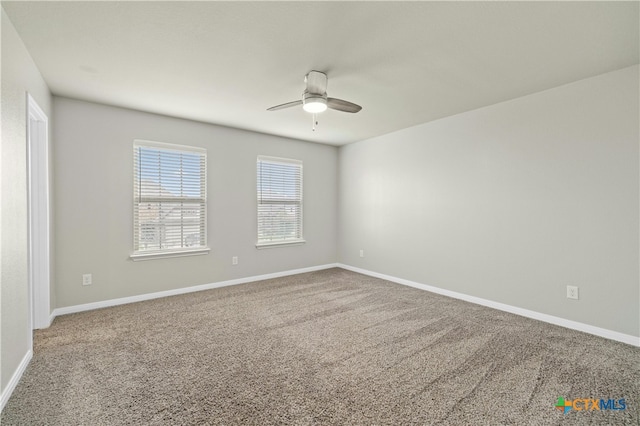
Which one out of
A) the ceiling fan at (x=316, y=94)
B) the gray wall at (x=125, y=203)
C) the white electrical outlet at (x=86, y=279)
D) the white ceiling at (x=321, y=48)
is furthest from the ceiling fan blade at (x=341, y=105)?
the white electrical outlet at (x=86, y=279)

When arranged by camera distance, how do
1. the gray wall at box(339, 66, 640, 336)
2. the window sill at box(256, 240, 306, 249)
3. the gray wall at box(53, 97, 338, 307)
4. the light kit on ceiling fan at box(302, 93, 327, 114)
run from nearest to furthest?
the light kit on ceiling fan at box(302, 93, 327, 114) → the gray wall at box(339, 66, 640, 336) → the gray wall at box(53, 97, 338, 307) → the window sill at box(256, 240, 306, 249)

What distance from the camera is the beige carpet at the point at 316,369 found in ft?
5.65

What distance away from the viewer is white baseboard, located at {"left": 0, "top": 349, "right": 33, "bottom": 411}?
1.78 m

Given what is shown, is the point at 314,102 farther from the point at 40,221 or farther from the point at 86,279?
the point at 86,279

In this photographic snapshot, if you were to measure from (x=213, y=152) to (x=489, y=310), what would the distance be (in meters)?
4.29

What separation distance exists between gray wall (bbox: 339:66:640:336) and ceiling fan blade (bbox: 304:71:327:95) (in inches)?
87.2

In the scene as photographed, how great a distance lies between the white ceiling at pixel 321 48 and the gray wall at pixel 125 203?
16.6 inches

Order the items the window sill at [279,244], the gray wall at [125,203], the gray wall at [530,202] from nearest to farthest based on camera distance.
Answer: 1. the gray wall at [530,202]
2. the gray wall at [125,203]
3. the window sill at [279,244]

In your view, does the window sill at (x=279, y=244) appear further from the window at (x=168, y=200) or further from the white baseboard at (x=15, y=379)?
the white baseboard at (x=15, y=379)

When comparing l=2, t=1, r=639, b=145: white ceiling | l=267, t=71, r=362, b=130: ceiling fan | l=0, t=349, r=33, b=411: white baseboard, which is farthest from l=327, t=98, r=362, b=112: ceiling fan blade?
l=0, t=349, r=33, b=411: white baseboard

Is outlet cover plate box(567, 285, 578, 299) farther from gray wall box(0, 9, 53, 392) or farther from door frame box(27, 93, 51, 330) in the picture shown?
door frame box(27, 93, 51, 330)

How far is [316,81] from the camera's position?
8.63 ft

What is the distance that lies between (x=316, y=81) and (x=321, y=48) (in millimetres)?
376

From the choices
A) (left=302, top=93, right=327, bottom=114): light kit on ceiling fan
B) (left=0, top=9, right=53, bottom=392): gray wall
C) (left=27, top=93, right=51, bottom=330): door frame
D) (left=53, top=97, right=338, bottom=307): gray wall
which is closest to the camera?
(left=0, top=9, right=53, bottom=392): gray wall
